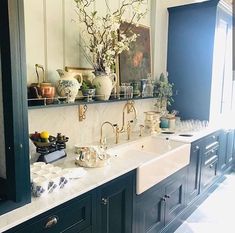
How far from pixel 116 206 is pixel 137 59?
5.45ft

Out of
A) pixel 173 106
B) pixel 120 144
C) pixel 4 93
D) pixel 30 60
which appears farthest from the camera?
pixel 173 106

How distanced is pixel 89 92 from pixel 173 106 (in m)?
1.76

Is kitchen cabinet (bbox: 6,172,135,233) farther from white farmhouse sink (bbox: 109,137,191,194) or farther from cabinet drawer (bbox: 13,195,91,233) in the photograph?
white farmhouse sink (bbox: 109,137,191,194)

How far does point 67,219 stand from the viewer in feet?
4.38

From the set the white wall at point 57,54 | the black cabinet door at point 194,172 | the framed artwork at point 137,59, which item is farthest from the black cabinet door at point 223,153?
the white wall at point 57,54

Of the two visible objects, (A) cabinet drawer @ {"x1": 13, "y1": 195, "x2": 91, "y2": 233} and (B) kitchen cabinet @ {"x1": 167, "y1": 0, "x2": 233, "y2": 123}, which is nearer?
(A) cabinet drawer @ {"x1": 13, "y1": 195, "x2": 91, "y2": 233}

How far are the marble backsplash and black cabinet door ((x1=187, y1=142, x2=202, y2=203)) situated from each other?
0.77m

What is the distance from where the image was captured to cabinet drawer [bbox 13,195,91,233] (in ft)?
3.95

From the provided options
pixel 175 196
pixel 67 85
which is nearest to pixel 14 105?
pixel 67 85

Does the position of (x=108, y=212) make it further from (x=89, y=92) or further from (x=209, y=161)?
(x=209, y=161)

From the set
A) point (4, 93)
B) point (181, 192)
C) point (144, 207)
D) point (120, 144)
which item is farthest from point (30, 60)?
point (181, 192)

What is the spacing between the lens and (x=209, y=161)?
309 cm

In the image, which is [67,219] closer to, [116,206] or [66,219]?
[66,219]

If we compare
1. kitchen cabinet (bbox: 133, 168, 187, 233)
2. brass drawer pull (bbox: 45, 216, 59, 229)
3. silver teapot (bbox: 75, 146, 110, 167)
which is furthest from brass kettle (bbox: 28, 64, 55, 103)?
kitchen cabinet (bbox: 133, 168, 187, 233)
